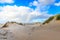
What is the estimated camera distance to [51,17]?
184 centimetres

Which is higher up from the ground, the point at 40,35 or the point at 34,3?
the point at 34,3

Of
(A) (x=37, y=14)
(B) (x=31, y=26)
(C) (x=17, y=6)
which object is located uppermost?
(C) (x=17, y=6)

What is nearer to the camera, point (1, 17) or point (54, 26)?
point (54, 26)

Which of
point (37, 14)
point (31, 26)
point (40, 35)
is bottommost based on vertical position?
point (40, 35)

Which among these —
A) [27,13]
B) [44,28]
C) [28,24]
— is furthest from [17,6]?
[44,28]

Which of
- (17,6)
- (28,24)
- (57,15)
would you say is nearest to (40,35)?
(28,24)

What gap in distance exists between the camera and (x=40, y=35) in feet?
5.97

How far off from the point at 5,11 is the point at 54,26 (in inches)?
27.8

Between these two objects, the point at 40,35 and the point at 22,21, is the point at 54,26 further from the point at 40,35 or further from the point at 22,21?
the point at 22,21

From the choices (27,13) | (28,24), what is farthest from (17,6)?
(28,24)

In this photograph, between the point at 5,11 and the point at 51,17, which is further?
the point at 5,11

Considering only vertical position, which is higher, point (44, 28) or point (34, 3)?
point (34, 3)

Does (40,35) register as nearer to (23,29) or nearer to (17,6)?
(23,29)

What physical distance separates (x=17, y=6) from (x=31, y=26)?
1.11ft
